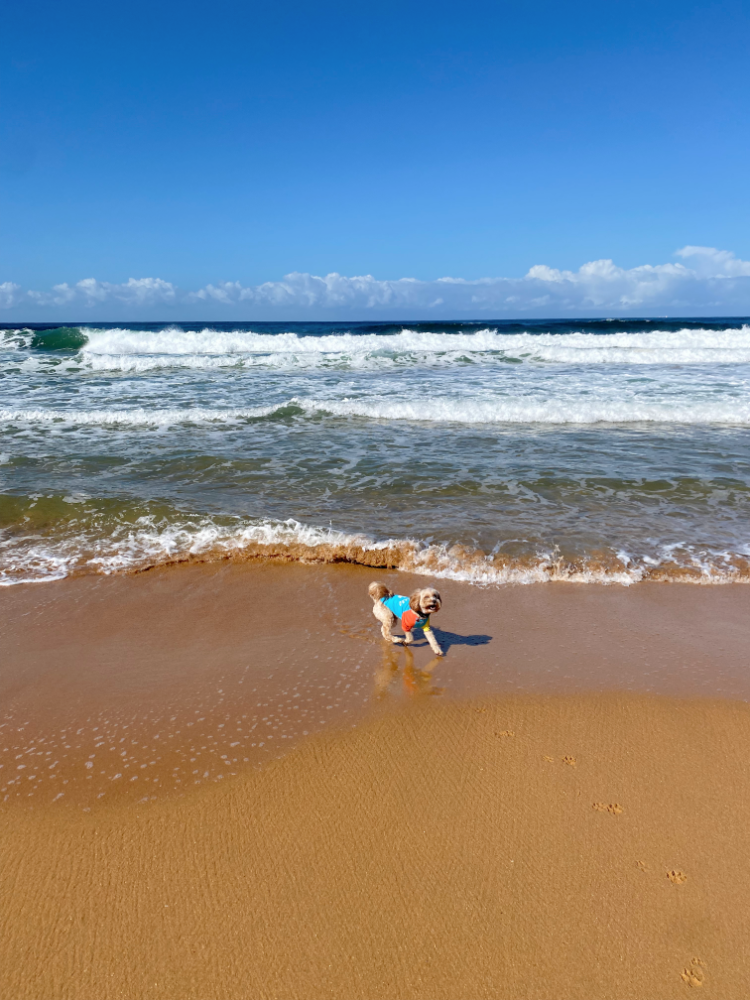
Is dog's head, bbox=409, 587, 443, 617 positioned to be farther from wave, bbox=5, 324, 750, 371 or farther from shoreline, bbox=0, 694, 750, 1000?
wave, bbox=5, 324, 750, 371

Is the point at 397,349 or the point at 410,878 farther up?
the point at 397,349

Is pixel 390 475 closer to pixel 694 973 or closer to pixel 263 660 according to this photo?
pixel 263 660

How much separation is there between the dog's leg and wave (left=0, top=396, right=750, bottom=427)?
26.9ft

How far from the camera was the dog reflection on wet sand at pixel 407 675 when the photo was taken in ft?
12.1

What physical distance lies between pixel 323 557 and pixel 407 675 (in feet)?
6.55

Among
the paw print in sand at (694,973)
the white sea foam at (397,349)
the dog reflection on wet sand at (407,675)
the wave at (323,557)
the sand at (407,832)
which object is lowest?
the dog reflection on wet sand at (407,675)

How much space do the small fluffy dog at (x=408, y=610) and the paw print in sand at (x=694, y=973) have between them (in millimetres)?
2103

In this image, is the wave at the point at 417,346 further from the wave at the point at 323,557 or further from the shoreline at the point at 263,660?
the shoreline at the point at 263,660

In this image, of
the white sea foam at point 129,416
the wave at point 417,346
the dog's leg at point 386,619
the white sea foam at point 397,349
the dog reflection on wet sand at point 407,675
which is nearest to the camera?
the dog reflection on wet sand at point 407,675

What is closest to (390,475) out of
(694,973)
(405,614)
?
(405,614)

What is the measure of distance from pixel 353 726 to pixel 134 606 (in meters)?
2.41

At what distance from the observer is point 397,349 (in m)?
30.5

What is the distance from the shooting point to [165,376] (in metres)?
19.8

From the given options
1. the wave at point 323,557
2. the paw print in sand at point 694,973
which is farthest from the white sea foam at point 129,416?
the paw print in sand at point 694,973
